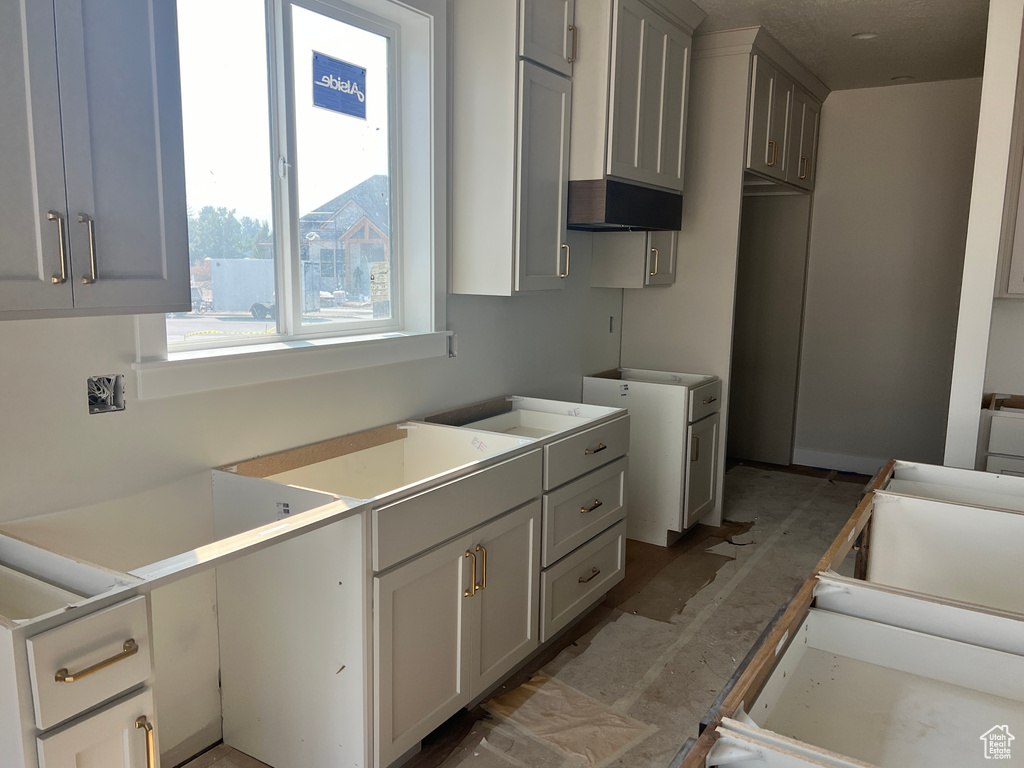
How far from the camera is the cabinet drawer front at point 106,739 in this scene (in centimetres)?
123

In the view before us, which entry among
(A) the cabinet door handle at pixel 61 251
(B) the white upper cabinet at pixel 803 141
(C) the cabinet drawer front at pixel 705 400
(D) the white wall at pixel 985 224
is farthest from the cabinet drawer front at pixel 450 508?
(B) the white upper cabinet at pixel 803 141

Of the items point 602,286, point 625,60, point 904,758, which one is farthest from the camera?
point 602,286

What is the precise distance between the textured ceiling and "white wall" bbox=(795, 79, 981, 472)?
0.34m

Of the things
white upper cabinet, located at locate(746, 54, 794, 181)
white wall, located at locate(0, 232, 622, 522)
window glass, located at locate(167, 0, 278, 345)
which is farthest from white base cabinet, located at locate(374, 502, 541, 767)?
white upper cabinet, located at locate(746, 54, 794, 181)

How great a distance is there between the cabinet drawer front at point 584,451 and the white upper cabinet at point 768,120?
5.98 ft

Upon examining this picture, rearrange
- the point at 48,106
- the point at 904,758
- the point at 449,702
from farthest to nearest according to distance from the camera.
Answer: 1. the point at 449,702
2. the point at 48,106
3. the point at 904,758

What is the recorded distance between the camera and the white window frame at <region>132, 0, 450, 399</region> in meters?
2.35

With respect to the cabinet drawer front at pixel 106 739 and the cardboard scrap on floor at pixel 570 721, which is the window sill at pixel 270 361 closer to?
the cabinet drawer front at pixel 106 739

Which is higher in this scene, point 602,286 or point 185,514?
point 602,286

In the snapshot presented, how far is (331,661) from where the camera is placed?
200 cm

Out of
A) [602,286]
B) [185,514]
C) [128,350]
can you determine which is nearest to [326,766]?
[185,514]

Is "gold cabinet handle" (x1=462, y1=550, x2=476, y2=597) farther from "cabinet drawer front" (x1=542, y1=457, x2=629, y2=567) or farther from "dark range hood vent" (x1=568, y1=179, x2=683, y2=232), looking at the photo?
"dark range hood vent" (x1=568, y1=179, x2=683, y2=232)

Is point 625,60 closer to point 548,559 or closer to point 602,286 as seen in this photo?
point 602,286

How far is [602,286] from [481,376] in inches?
44.9
